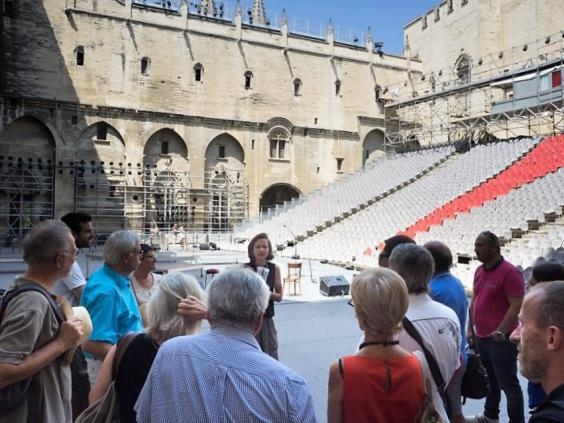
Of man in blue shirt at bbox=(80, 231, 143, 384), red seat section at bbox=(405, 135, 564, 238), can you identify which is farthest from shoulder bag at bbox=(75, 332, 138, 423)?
red seat section at bbox=(405, 135, 564, 238)

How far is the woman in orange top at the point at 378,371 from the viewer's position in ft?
7.27

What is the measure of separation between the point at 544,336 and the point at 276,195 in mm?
31567

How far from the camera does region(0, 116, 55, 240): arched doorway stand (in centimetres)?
2511

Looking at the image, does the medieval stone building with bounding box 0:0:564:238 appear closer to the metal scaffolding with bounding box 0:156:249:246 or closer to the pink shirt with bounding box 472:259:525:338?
the metal scaffolding with bounding box 0:156:249:246

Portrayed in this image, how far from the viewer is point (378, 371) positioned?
7.32ft

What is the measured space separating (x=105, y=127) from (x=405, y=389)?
28.2 m

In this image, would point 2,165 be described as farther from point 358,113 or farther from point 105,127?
point 358,113

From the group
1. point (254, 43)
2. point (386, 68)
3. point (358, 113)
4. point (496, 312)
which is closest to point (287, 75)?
point (254, 43)

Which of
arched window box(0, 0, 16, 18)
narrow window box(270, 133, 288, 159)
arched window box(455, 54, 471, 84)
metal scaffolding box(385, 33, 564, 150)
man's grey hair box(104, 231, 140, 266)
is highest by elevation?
arched window box(0, 0, 16, 18)

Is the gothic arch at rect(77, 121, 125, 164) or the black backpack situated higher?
the gothic arch at rect(77, 121, 125, 164)

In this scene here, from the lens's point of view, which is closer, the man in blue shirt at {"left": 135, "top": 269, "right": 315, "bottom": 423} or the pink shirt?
the man in blue shirt at {"left": 135, "top": 269, "right": 315, "bottom": 423}

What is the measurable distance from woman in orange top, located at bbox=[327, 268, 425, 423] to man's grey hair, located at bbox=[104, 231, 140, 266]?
5.82 feet

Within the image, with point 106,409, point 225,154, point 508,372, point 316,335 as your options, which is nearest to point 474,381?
point 508,372

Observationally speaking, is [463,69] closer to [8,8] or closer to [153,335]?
[8,8]
